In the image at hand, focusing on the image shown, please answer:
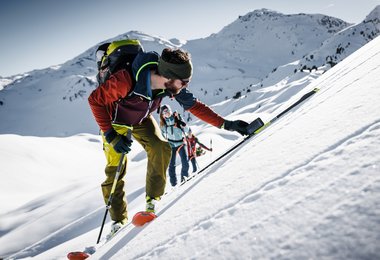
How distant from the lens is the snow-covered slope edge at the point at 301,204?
0.73 m

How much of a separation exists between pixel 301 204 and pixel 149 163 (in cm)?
253

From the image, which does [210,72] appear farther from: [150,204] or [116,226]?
[150,204]

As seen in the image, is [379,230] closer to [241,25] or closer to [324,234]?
[324,234]

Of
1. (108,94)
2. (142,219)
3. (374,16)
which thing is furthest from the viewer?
(374,16)

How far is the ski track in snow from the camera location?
78 cm

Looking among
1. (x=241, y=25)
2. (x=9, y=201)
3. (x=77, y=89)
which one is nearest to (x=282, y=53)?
(x=241, y=25)

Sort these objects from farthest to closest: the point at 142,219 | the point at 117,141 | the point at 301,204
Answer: the point at 117,141, the point at 142,219, the point at 301,204

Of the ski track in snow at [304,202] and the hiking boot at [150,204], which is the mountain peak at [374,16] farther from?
the ski track in snow at [304,202]

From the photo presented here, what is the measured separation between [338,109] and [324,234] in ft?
4.03

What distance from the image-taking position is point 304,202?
0.92 meters

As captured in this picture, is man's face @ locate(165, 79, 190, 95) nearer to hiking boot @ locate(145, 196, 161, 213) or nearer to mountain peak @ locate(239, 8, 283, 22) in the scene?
hiking boot @ locate(145, 196, 161, 213)

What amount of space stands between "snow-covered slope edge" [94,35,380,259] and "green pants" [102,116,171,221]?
153 cm

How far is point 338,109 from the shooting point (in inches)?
67.4

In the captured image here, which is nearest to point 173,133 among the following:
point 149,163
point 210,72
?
point 149,163
